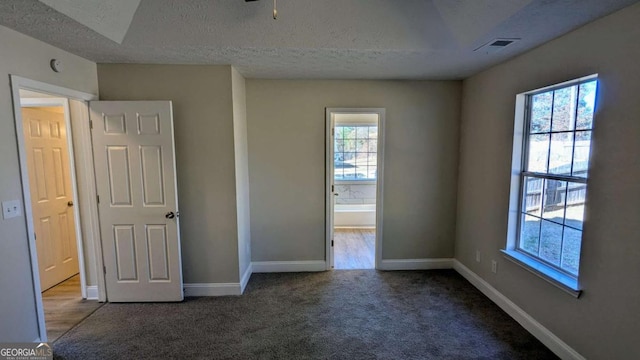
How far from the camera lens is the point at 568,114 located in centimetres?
210

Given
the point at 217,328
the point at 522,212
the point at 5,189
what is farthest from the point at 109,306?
the point at 522,212

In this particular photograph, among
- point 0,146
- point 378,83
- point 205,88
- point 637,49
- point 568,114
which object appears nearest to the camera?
point 637,49

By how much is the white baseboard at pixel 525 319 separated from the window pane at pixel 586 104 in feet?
5.20

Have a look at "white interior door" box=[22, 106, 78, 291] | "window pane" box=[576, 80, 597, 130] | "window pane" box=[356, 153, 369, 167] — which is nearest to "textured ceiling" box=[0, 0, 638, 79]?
"window pane" box=[576, 80, 597, 130]

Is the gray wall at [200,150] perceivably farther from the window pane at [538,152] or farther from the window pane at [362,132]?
the window pane at [362,132]

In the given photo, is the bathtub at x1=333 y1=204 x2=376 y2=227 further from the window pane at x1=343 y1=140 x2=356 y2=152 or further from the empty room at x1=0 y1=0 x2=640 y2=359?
the empty room at x1=0 y1=0 x2=640 y2=359

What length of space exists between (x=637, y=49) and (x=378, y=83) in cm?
216

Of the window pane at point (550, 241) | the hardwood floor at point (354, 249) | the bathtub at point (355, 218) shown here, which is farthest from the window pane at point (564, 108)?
the bathtub at point (355, 218)

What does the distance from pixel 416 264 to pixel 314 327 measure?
5.82ft

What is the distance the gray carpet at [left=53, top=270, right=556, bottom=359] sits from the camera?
2.16 meters

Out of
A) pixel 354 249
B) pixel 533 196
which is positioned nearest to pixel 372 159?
pixel 354 249

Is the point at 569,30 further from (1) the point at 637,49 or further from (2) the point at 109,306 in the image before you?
(2) the point at 109,306

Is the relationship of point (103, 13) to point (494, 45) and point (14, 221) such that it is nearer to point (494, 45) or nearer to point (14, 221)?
point (14, 221)

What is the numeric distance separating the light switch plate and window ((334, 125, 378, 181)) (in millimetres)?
4802
